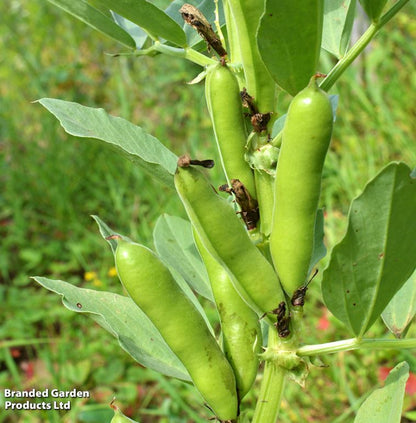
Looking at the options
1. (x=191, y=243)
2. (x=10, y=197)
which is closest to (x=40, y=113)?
(x=10, y=197)

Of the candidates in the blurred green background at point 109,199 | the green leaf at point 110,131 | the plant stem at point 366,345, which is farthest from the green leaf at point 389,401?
the blurred green background at point 109,199

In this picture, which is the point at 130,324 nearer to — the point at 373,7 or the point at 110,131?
the point at 110,131

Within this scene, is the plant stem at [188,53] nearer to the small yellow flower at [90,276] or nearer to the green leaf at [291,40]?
the green leaf at [291,40]

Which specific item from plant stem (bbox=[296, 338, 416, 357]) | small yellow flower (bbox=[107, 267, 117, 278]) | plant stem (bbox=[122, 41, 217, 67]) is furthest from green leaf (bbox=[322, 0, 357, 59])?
small yellow flower (bbox=[107, 267, 117, 278])

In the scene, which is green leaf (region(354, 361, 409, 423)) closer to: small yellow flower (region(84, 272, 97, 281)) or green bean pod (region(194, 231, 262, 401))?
green bean pod (region(194, 231, 262, 401))

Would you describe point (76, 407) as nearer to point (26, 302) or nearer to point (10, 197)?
point (26, 302)

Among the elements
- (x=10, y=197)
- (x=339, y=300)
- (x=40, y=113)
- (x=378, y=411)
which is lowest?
(x=378, y=411)
